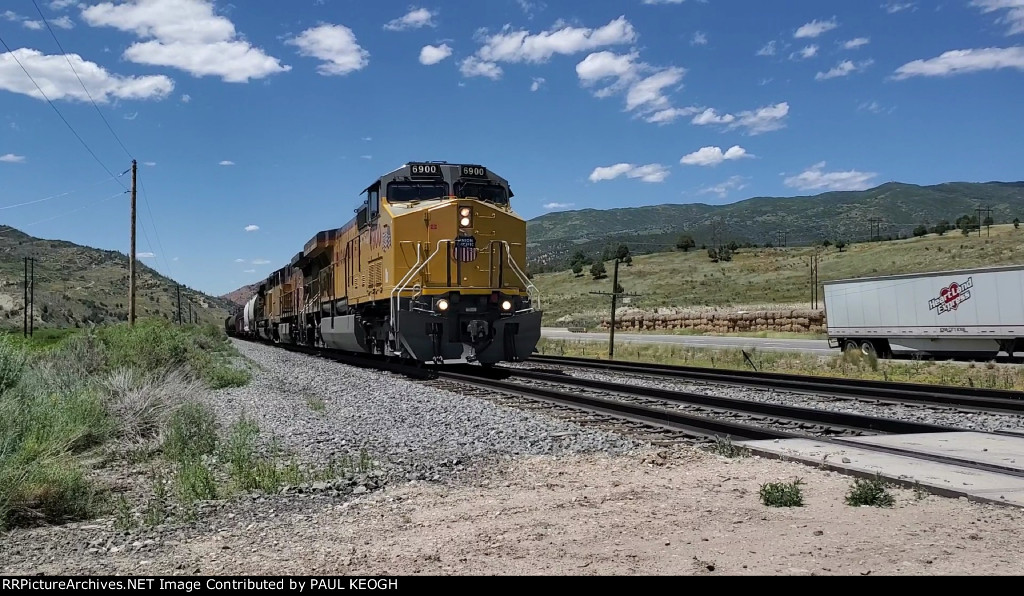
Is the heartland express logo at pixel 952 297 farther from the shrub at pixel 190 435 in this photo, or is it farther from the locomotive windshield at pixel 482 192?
the shrub at pixel 190 435

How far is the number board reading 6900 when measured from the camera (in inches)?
681

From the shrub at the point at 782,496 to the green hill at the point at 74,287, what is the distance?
67270 mm

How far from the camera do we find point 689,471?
667 centimetres

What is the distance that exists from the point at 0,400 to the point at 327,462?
368 cm

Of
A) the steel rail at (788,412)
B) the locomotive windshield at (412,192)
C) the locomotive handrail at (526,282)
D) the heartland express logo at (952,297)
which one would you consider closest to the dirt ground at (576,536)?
the steel rail at (788,412)

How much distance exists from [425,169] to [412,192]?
62cm

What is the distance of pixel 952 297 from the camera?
23.5m

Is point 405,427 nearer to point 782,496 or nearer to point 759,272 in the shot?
point 782,496

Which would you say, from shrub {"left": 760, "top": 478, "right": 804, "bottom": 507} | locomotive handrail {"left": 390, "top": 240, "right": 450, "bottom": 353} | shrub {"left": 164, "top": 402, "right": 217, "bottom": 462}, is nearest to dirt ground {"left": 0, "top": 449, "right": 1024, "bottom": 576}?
shrub {"left": 760, "top": 478, "right": 804, "bottom": 507}

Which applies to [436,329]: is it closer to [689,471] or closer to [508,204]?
[508,204]

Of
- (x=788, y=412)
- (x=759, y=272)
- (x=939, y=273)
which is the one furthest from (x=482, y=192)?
(x=759, y=272)

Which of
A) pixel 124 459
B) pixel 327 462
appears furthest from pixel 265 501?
pixel 124 459

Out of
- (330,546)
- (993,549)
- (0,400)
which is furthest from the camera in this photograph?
(0,400)

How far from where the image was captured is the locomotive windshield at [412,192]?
675 inches
